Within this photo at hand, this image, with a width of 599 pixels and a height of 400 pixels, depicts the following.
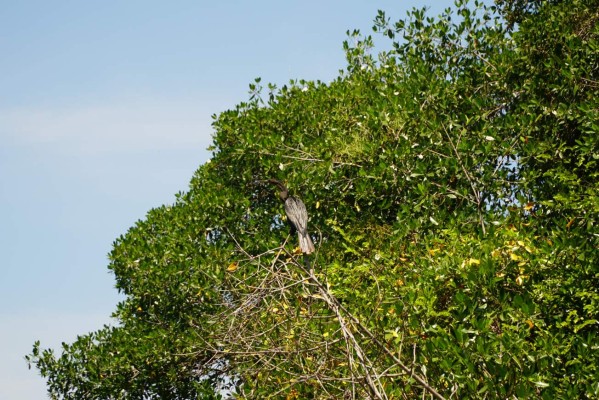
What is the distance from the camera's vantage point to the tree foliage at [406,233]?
884 cm

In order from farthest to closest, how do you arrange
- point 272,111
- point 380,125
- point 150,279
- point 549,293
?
point 272,111, point 150,279, point 380,125, point 549,293

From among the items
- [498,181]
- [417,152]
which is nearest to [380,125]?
[417,152]

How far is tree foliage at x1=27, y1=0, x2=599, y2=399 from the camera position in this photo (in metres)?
8.84

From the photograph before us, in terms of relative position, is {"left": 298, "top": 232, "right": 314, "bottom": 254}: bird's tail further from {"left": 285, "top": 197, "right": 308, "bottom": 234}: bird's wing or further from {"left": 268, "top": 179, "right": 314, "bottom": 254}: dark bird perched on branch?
{"left": 285, "top": 197, "right": 308, "bottom": 234}: bird's wing

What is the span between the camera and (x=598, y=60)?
13461 mm

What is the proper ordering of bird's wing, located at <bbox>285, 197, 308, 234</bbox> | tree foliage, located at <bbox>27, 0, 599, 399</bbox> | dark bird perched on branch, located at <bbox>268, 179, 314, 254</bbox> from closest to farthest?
tree foliage, located at <bbox>27, 0, 599, 399</bbox>
dark bird perched on branch, located at <bbox>268, 179, 314, 254</bbox>
bird's wing, located at <bbox>285, 197, 308, 234</bbox>

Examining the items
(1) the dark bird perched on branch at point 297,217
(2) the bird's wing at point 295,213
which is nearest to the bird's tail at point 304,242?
(1) the dark bird perched on branch at point 297,217

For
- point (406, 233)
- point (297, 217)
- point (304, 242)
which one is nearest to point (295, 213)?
point (297, 217)

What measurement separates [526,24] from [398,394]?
9110mm

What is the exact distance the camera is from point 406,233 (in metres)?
12.6

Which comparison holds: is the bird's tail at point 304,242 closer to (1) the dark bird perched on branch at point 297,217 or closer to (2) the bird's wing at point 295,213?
(1) the dark bird perched on branch at point 297,217

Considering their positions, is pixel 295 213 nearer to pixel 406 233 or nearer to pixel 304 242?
pixel 304 242

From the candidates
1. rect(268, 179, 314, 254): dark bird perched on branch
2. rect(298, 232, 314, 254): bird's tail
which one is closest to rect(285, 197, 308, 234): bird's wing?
rect(268, 179, 314, 254): dark bird perched on branch

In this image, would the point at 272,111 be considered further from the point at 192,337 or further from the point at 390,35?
the point at 192,337
